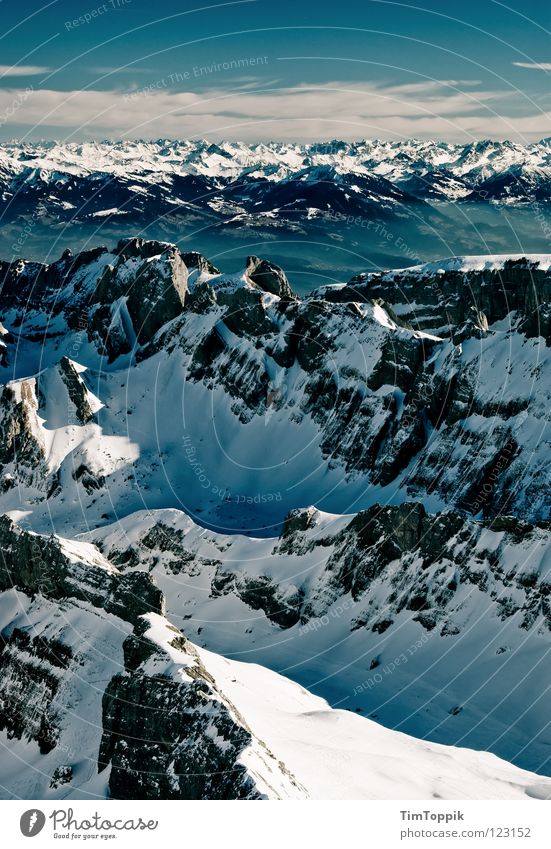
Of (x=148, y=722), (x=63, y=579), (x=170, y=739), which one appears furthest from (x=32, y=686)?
(x=170, y=739)

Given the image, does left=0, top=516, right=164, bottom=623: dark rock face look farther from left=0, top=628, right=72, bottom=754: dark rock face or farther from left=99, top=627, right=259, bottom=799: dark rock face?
left=99, top=627, right=259, bottom=799: dark rock face

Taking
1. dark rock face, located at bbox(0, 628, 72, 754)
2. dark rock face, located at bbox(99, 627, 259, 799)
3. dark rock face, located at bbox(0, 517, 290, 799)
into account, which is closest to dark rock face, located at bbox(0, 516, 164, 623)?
dark rock face, located at bbox(0, 517, 290, 799)

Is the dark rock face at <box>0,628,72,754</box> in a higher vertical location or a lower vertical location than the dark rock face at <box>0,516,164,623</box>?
lower

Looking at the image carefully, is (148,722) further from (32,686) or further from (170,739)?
(32,686)

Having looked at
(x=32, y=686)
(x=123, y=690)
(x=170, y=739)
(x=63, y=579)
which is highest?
(x=63, y=579)

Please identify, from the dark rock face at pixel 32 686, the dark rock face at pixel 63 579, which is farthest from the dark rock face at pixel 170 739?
the dark rock face at pixel 63 579

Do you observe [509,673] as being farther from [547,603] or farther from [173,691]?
[173,691]

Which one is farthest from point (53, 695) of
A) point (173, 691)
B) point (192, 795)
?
point (192, 795)

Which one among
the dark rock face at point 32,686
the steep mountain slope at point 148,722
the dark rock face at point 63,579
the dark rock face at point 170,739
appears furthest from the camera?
the dark rock face at point 63,579

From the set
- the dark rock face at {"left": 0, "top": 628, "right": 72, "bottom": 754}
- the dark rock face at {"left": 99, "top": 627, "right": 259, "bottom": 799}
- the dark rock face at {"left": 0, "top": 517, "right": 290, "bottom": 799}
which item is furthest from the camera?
the dark rock face at {"left": 0, "top": 628, "right": 72, "bottom": 754}

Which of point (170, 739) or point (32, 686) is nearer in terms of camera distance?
point (170, 739)

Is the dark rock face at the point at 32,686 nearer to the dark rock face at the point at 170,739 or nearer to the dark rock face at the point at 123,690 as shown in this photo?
the dark rock face at the point at 123,690
